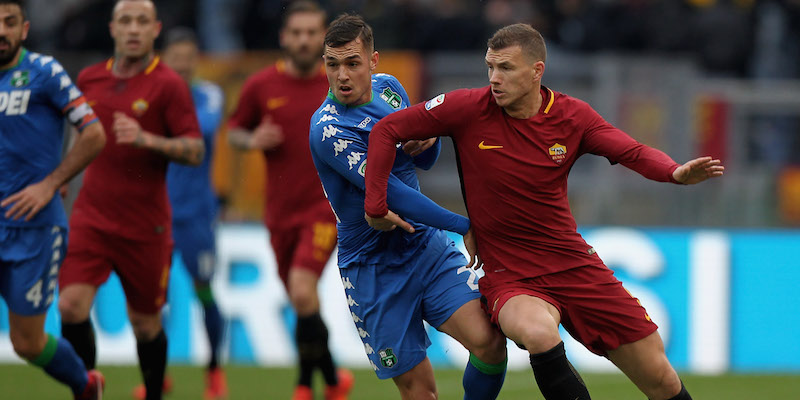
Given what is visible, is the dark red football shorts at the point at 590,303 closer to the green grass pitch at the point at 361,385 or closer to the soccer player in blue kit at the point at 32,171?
the soccer player in blue kit at the point at 32,171

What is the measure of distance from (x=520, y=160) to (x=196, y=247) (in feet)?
14.2

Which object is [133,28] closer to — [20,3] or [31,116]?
[20,3]

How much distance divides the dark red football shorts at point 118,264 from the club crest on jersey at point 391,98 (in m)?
2.10

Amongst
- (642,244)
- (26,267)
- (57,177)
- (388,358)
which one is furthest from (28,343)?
(642,244)

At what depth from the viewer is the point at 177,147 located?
7.05 meters

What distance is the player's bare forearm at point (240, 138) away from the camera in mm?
8289

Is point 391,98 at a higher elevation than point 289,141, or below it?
higher

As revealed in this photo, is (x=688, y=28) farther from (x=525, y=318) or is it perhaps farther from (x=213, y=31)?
(x=525, y=318)

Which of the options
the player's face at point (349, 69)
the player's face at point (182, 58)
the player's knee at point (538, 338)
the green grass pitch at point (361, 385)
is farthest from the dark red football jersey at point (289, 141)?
the player's knee at point (538, 338)

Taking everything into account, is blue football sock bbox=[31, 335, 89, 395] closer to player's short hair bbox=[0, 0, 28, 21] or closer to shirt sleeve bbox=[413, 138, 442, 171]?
player's short hair bbox=[0, 0, 28, 21]

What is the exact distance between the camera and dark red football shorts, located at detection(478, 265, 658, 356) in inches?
221

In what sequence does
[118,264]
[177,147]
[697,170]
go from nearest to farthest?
[697,170] → [177,147] → [118,264]

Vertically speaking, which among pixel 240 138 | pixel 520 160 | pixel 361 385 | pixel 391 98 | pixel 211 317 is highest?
pixel 391 98

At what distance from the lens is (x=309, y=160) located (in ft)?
26.7
